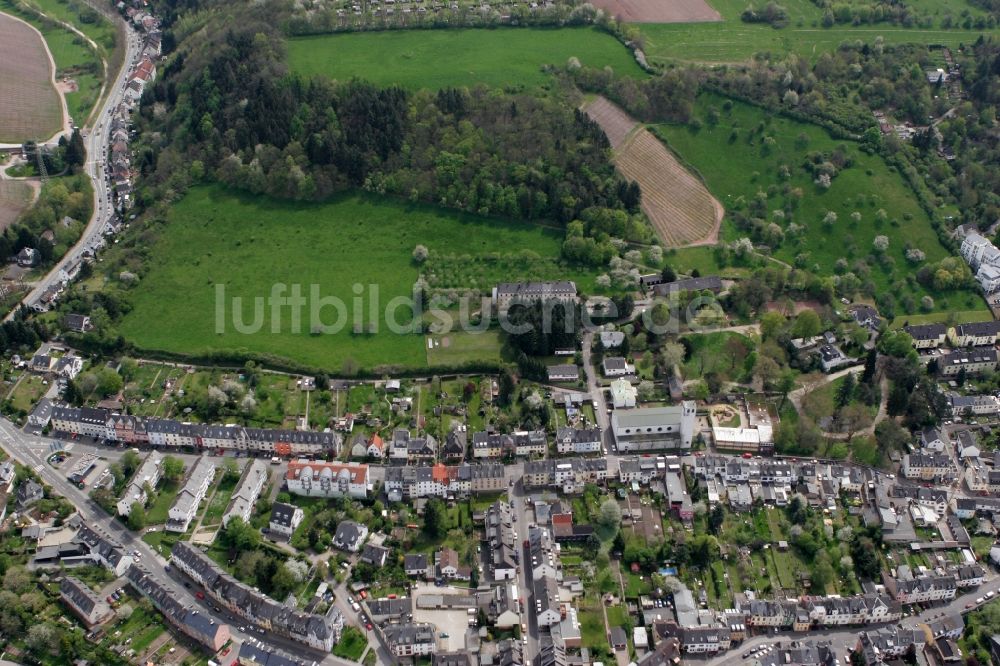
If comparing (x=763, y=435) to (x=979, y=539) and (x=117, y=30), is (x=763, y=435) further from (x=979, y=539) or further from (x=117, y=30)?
(x=117, y=30)

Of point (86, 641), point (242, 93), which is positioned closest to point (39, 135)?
point (242, 93)

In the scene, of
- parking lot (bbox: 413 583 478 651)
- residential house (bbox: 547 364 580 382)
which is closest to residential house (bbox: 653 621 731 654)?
parking lot (bbox: 413 583 478 651)

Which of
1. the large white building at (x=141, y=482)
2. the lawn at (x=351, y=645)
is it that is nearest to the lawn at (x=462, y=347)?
the large white building at (x=141, y=482)

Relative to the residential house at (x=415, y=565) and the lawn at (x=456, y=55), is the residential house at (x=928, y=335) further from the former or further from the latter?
the residential house at (x=415, y=565)

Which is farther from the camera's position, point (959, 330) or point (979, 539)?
point (959, 330)

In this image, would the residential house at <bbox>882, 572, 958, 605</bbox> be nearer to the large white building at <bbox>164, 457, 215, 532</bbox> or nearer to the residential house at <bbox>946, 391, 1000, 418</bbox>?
the residential house at <bbox>946, 391, 1000, 418</bbox>

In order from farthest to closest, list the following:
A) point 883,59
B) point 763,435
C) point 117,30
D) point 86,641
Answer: point 117,30
point 883,59
point 763,435
point 86,641

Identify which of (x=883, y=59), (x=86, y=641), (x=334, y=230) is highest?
(x=883, y=59)
